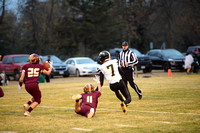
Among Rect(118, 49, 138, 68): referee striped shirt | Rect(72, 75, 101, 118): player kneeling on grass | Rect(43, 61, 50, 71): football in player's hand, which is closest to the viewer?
Rect(72, 75, 101, 118): player kneeling on grass

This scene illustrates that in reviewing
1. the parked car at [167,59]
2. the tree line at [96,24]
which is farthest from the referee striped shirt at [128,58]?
the tree line at [96,24]

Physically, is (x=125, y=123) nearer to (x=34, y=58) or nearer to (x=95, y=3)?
(x=34, y=58)

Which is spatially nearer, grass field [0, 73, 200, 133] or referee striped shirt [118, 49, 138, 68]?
grass field [0, 73, 200, 133]

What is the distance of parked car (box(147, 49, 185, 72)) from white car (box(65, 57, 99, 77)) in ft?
18.5

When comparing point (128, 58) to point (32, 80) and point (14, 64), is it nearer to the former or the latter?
point (32, 80)

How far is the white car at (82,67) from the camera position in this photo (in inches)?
1265

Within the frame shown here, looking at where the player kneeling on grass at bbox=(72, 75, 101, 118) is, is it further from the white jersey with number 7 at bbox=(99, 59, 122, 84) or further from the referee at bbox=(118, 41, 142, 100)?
the referee at bbox=(118, 41, 142, 100)

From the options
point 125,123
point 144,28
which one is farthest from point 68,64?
point 144,28

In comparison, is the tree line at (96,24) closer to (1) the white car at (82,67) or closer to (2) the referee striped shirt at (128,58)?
(1) the white car at (82,67)

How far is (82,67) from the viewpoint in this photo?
32.4 m

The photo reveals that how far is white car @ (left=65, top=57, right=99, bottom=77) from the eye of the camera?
32125 mm

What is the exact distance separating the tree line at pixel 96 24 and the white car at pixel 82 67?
21149mm

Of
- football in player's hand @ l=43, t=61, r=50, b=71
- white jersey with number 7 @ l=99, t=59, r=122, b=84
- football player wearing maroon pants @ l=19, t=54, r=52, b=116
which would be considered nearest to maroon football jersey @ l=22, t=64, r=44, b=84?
football player wearing maroon pants @ l=19, t=54, r=52, b=116

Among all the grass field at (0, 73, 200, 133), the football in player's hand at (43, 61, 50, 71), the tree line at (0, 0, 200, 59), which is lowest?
the grass field at (0, 73, 200, 133)
